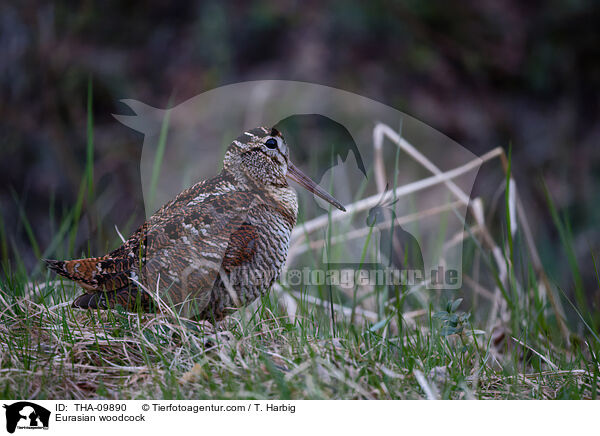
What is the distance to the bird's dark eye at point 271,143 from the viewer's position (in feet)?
4.62

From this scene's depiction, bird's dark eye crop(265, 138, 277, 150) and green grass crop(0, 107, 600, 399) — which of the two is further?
bird's dark eye crop(265, 138, 277, 150)

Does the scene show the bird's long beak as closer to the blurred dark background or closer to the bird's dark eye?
the bird's dark eye

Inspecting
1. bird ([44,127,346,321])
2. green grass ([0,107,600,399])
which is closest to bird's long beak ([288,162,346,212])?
bird ([44,127,346,321])

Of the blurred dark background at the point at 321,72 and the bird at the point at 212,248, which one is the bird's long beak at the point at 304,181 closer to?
the bird at the point at 212,248

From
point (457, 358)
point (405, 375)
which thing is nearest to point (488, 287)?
point (457, 358)

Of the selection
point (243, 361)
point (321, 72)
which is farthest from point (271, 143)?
point (321, 72)

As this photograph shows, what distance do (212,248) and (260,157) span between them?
24cm

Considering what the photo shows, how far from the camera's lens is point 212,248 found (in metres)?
1.37

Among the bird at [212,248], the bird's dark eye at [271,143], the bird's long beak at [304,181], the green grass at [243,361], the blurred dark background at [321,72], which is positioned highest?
the blurred dark background at [321,72]

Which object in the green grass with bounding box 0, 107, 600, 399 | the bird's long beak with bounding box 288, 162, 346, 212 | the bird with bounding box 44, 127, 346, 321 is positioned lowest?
the green grass with bounding box 0, 107, 600, 399

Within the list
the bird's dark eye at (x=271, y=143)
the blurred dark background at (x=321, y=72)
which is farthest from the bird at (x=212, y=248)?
the blurred dark background at (x=321, y=72)

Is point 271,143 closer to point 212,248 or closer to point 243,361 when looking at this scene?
point 212,248

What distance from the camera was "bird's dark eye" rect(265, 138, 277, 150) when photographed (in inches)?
55.4

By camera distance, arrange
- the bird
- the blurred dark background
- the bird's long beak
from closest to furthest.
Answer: the bird → the bird's long beak → the blurred dark background
